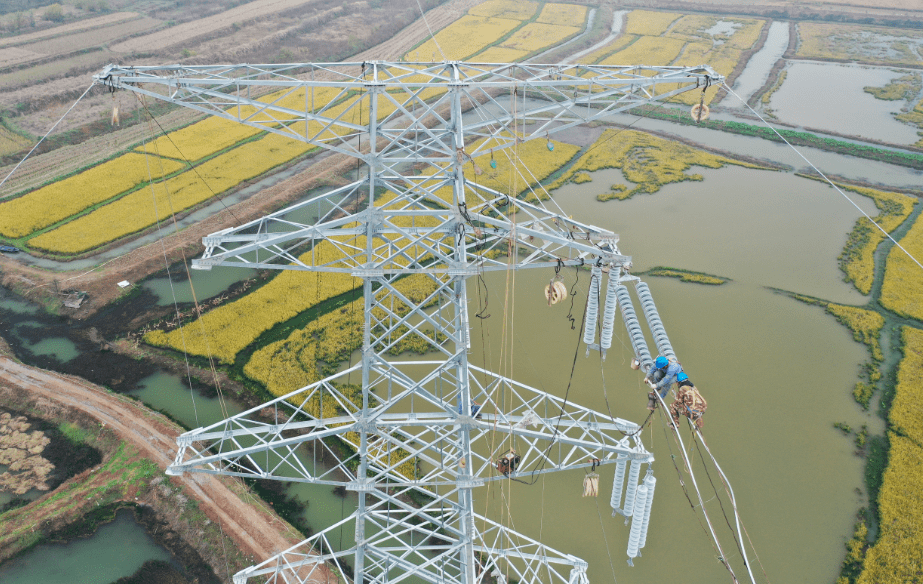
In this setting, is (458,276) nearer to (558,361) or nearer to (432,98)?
(558,361)

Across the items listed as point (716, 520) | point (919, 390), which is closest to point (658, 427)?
point (716, 520)

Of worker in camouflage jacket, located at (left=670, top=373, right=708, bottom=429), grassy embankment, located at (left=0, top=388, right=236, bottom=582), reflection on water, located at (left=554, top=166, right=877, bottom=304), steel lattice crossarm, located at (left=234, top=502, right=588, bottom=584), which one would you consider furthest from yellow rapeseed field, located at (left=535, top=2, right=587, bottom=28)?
worker in camouflage jacket, located at (left=670, top=373, right=708, bottom=429)

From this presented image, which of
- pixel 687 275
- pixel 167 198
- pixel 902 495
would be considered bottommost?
pixel 902 495

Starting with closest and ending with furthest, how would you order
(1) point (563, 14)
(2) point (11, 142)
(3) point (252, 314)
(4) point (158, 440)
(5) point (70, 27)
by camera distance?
(4) point (158, 440) → (3) point (252, 314) → (2) point (11, 142) → (5) point (70, 27) → (1) point (563, 14)

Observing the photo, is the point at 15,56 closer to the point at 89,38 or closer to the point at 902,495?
the point at 89,38

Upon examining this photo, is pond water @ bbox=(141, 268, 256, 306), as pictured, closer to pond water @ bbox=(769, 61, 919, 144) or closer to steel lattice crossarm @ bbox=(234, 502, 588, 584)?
steel lattice crossarm @ bbox=(234, 502, 588, 584)

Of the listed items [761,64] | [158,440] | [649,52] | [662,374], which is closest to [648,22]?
[649,52]
